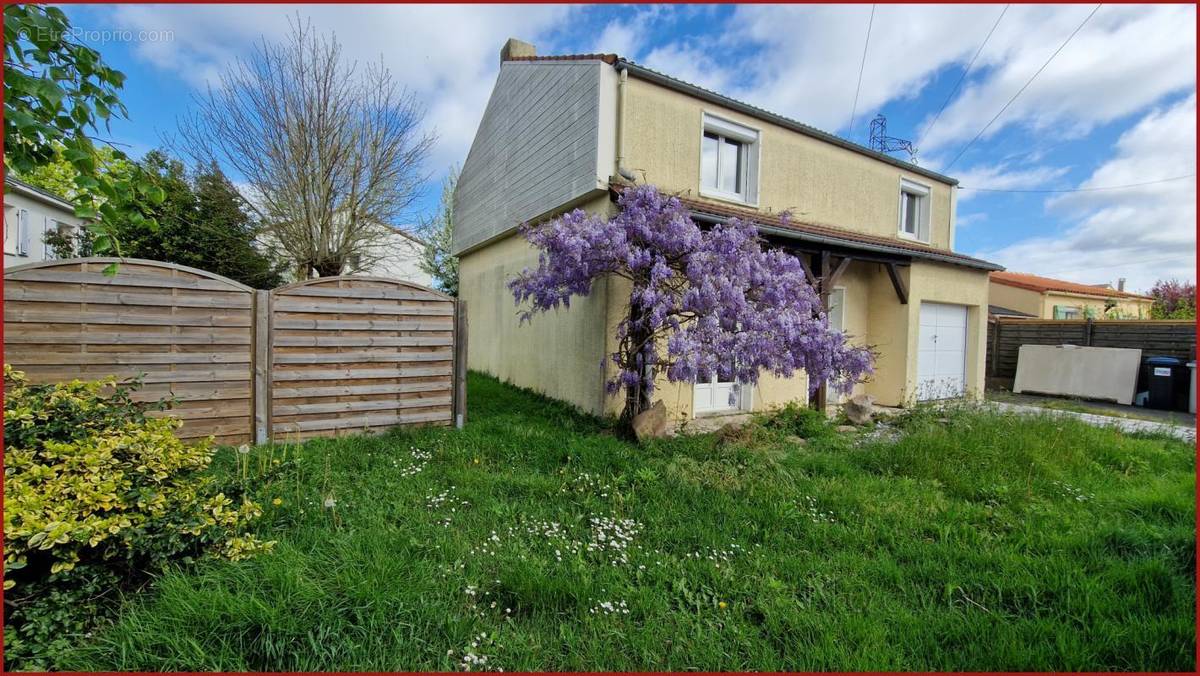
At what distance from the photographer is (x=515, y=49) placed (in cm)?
1074

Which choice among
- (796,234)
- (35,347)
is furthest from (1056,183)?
(35,347)

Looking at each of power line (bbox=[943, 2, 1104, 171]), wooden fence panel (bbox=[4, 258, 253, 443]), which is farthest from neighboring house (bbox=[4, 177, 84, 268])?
power line (bbox=[943, 2, 1104, 171])

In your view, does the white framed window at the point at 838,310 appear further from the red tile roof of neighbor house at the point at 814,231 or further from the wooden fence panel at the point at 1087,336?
the wooden fence panel at the point at 1087,336

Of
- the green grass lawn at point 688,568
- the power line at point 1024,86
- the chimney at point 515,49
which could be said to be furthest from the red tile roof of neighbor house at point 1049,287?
the chimney at point 515,49

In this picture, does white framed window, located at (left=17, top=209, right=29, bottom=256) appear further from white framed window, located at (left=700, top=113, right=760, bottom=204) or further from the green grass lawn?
white framed window, located at (left=700, top=113, right=760, bottom=204)

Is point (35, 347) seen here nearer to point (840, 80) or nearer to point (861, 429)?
point (861, 429)

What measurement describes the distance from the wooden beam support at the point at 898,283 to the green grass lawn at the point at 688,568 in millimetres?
4630

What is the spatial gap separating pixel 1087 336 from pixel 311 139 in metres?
20.0

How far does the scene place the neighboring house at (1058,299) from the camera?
2116 centimetres

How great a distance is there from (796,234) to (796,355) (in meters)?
2.52

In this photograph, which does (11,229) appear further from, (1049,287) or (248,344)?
(1049,287)

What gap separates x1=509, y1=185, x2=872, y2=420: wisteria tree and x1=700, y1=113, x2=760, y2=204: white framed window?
278 centimetres

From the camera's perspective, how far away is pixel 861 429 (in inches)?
291

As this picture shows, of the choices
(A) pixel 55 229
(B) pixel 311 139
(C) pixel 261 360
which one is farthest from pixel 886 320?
(A) pixel 55 229
